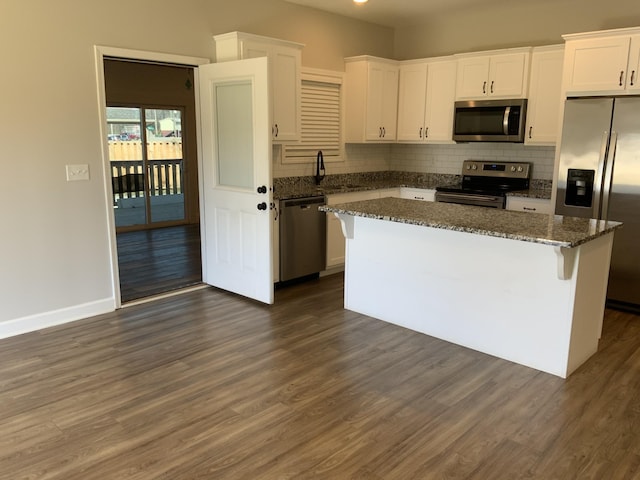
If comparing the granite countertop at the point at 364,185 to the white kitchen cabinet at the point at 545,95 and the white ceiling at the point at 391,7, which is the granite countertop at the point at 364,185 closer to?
the white kitchen cabinet at the point at 545,95

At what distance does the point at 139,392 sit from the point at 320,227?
9.06ft

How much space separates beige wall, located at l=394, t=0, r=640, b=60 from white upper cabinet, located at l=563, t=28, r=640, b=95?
0.65 metres

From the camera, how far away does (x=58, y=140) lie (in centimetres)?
395

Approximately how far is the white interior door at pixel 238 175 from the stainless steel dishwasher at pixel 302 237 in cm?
47

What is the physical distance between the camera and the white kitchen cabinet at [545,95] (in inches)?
202

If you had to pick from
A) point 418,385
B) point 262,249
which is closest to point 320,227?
point 262,249

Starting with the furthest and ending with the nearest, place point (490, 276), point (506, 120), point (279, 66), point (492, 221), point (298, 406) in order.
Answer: point (506, 120), point (279, 66), point (490, 276), point (492, 221), point (298, 406)

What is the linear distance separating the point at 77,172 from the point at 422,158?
4201 millimetres

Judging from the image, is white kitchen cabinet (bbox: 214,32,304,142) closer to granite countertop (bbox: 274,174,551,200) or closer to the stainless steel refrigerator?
granite countertop (bbox: 274,174,551,200)

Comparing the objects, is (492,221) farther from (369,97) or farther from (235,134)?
(369,97)

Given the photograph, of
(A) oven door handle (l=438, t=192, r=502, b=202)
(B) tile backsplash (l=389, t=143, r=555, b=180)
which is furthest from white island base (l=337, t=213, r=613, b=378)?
(B) tile backsplash (l=389, t=143, r=555, b=180)

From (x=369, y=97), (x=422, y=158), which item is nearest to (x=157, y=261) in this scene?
(x=369, y=97)

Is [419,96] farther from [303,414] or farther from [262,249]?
[303,414]

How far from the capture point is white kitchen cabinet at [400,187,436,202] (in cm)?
593
